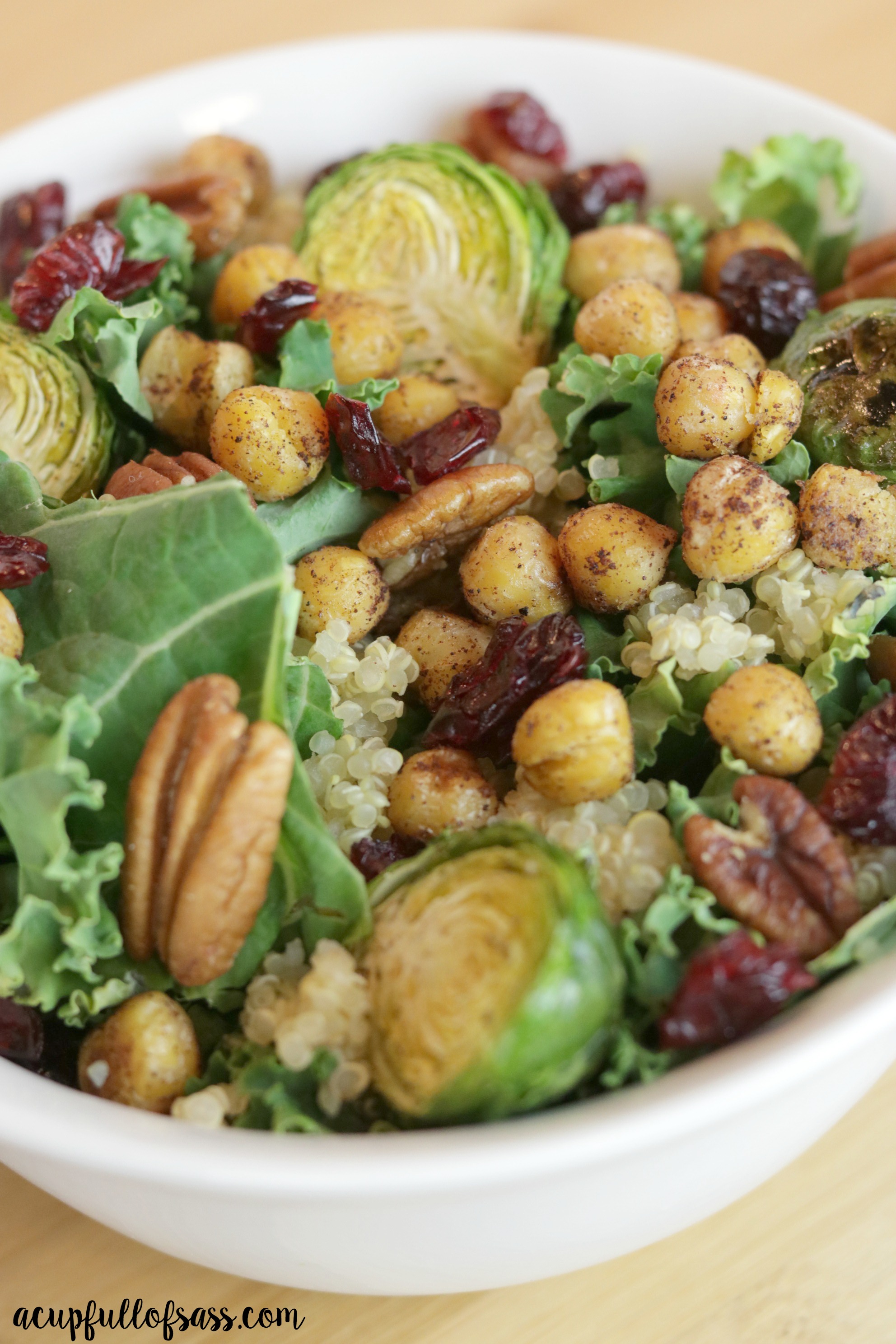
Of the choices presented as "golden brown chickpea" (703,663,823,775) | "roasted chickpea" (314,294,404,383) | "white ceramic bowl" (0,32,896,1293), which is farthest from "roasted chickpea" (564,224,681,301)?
"white ceramic bowl" (0,32,896,1293)

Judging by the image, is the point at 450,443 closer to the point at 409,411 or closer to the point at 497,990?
the point at 409,411

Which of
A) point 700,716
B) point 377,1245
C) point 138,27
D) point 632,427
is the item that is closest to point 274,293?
point 632,427

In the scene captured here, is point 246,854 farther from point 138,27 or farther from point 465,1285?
point 138,27

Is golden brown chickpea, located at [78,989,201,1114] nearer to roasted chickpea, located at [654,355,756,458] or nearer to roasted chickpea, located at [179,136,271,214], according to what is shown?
roasted chickpea, located at [654,355,756,458]

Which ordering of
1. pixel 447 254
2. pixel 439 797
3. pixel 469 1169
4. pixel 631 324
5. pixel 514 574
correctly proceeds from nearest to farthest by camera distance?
pixel 469 1169 < pixel 439 797 < pixel 514 574 < pixel 631 324 < pixel 447 254

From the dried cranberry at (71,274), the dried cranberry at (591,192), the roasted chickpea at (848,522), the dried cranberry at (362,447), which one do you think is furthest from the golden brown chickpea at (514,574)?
the dried cranberry at (591,192)

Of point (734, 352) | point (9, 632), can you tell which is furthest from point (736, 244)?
point (9, 632)

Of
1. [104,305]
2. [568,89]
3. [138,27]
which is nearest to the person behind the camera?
[104,305]

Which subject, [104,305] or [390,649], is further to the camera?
[104,305]
